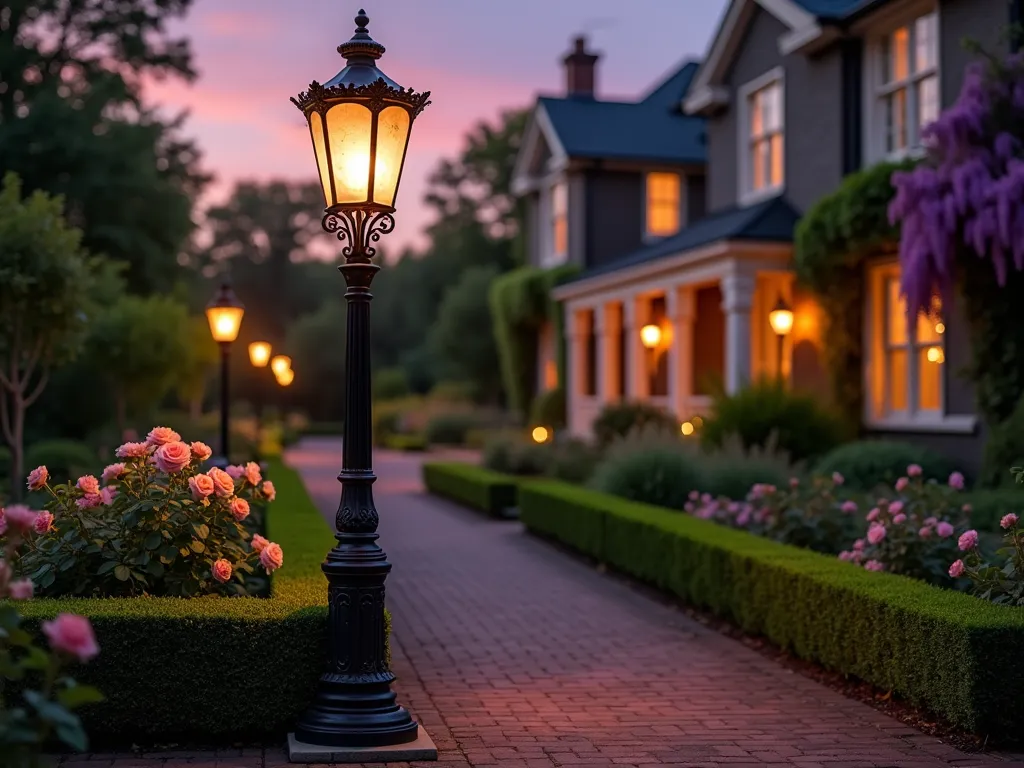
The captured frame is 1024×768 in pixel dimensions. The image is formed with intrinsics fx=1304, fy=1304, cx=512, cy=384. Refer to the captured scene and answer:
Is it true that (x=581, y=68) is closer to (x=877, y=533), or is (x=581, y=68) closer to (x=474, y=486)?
(x=474, y=486)

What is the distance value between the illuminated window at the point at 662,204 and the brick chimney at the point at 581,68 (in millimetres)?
4907

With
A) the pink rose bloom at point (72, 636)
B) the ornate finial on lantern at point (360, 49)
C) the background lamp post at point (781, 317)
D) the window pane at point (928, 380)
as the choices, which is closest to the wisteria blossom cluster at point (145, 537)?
the ornate finial on lantern at point (360, 49)

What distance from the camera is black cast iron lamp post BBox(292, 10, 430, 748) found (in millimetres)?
6387

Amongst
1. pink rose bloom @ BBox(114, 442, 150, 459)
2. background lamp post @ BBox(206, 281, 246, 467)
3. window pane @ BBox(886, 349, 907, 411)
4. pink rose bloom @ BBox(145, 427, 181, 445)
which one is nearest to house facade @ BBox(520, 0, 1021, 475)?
window pane @ BBox(886, 349, 907, 411)

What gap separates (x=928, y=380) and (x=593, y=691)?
10342 mm

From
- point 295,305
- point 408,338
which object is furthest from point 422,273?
point 295,305

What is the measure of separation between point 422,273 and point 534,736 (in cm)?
6206

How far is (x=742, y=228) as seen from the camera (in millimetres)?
19344

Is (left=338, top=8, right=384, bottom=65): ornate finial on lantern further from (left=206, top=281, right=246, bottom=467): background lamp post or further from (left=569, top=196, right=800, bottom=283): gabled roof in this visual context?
(left=569, top=196, right=800, bottom=283): gabled roof

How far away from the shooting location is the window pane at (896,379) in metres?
17.4

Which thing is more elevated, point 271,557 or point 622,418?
point 622,418

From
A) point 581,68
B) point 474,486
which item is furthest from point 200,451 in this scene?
point 581,68

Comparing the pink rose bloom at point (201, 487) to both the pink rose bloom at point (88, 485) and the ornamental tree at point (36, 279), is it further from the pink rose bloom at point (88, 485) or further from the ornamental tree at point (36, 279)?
the ornamental tree at point (36, 279)

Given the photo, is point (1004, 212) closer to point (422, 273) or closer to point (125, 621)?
point (125, 621)
